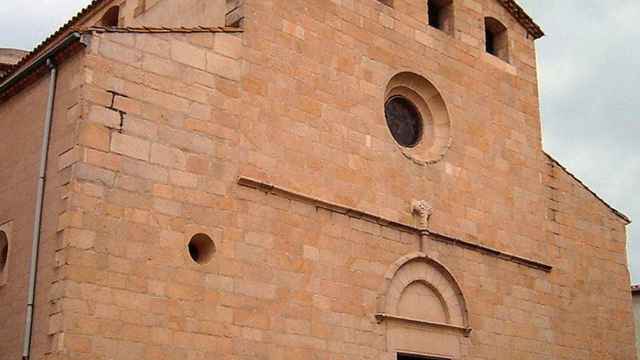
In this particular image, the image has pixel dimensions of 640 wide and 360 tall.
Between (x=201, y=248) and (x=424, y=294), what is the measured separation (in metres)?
4.29

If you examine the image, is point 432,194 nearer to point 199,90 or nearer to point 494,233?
point 494,233

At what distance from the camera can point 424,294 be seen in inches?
590

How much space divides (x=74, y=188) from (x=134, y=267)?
116cm

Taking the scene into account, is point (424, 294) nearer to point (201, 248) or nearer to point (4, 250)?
point (201, 248)

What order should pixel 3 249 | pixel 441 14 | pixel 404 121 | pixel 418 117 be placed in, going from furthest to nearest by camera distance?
1. pixel 441 14
2. pixel 418 117
3. pixel 404 121
4. pixel 3 249

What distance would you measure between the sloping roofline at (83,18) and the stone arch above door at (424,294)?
600 cm

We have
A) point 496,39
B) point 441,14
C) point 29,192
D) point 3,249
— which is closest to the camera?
point 29,192

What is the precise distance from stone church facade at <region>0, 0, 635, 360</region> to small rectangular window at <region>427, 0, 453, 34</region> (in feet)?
0.15

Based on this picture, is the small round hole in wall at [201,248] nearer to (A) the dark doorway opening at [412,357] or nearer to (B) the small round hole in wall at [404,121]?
(A) the dark doorway opening at [412,357]

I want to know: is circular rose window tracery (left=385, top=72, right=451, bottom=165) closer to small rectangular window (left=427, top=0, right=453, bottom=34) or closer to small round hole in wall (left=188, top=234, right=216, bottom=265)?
small rectangular window (left=427, top=0, right=453, bottom=34)

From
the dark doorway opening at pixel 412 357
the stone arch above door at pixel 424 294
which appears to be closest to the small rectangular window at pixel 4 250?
the stone arch above door at pixel 424 294

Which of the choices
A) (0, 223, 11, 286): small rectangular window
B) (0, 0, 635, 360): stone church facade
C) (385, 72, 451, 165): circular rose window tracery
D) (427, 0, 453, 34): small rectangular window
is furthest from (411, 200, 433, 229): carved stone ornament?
(0, 223, 11, 286): small rectangular window

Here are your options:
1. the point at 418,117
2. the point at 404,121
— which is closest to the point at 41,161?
the point at 404,121

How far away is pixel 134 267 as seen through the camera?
11305 millimetres
